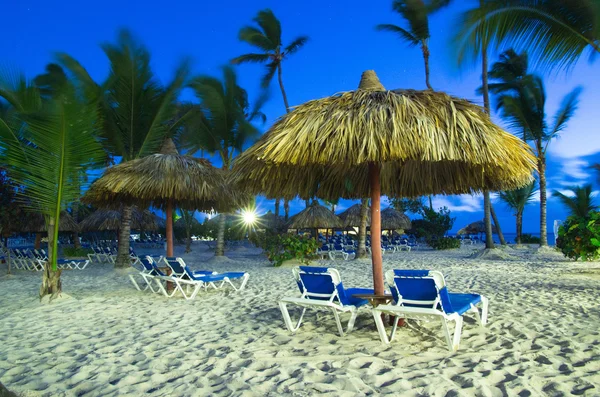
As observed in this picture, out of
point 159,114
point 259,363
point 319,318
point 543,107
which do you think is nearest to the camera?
point 259,363

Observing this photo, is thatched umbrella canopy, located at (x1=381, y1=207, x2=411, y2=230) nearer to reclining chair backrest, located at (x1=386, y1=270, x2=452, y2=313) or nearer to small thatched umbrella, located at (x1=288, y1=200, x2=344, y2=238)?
small thatched umbrella, located at (x1=288, y1=200, x2=344, y2=238)

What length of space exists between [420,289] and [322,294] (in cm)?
103

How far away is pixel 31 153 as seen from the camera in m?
5.96

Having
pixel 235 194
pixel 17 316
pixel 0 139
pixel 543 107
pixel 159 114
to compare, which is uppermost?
pixel 543 107

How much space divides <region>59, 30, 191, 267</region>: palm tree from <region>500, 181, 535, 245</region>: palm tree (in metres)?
19.6

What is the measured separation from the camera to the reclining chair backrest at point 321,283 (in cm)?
402

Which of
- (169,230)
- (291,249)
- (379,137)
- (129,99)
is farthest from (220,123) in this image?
(379,137)

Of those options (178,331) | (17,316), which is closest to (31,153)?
(17,316)

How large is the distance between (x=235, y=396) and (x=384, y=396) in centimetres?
94

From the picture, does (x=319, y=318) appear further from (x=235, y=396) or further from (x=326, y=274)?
(x=235, y=396)

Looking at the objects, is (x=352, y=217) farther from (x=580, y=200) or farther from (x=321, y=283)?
(x=321, y=283)

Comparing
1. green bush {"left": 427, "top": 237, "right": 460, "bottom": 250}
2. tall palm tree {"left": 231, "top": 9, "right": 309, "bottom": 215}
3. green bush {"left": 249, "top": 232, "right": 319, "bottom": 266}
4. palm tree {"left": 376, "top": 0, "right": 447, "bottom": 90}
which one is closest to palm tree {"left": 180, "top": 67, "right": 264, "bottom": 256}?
green bush {"left": 249, "top": 232, "right": 319, "bottom": 266}

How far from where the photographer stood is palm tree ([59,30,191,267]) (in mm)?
11695

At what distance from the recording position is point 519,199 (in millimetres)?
23938
